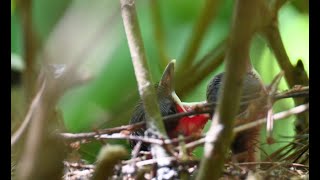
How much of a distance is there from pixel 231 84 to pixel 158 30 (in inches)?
15.9

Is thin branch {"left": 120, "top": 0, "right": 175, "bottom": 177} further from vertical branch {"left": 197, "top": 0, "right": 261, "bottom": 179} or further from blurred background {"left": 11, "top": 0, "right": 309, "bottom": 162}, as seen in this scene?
vertical branch {"left": 197, "top": 0, "right": 261, "bottom": 179}

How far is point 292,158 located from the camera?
3.18 ft

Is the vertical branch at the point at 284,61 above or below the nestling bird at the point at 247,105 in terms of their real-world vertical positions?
above

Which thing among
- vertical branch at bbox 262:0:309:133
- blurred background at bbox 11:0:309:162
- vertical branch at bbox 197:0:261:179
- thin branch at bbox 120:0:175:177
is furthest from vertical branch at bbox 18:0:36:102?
vertical branch at bbox 262:0:309:133

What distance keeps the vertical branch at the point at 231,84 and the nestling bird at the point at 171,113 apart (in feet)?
0.77

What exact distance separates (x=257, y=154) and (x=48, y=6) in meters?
0.42

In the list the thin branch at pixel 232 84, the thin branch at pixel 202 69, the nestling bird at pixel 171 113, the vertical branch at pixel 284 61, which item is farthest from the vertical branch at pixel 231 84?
the vertical branch at pixel 284 61

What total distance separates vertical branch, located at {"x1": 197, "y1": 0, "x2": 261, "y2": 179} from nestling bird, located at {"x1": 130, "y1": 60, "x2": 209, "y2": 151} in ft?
0.77

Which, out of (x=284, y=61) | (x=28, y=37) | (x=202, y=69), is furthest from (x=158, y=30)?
(x=28, y=37)

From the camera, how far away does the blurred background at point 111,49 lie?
17.0 inches

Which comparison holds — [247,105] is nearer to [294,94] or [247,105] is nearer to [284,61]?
[294,94]

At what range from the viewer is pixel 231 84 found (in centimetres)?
49

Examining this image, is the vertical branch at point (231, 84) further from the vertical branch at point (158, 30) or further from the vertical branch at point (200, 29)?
the vertical branch at point (158, 30)
